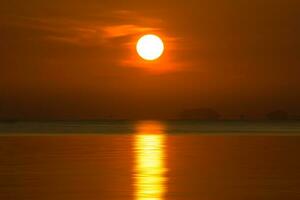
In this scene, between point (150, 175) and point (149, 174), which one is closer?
point (150, 175)

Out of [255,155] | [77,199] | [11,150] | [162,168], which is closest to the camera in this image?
[77,199]

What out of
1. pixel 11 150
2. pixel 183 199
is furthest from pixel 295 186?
pixel 11 150

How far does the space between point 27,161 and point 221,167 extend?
368cm

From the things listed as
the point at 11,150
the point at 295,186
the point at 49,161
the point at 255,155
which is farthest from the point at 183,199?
the point at 11,150


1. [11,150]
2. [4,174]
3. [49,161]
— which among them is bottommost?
[4,174]

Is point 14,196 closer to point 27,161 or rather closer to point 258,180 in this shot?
point 258,180

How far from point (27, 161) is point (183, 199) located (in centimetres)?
523

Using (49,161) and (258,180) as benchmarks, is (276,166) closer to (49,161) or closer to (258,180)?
(258,180)

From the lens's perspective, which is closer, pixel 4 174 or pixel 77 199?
pixel 77 199

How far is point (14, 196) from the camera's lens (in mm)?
8109

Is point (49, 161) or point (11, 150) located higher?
point (11, 150)

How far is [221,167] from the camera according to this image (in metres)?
11.4

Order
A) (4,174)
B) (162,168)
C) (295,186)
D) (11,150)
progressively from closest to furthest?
1. (295,186)
2. (4,174)
3. (162,168)
4. (11,150)

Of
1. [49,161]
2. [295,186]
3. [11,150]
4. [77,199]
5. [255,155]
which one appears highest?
[11,150]
